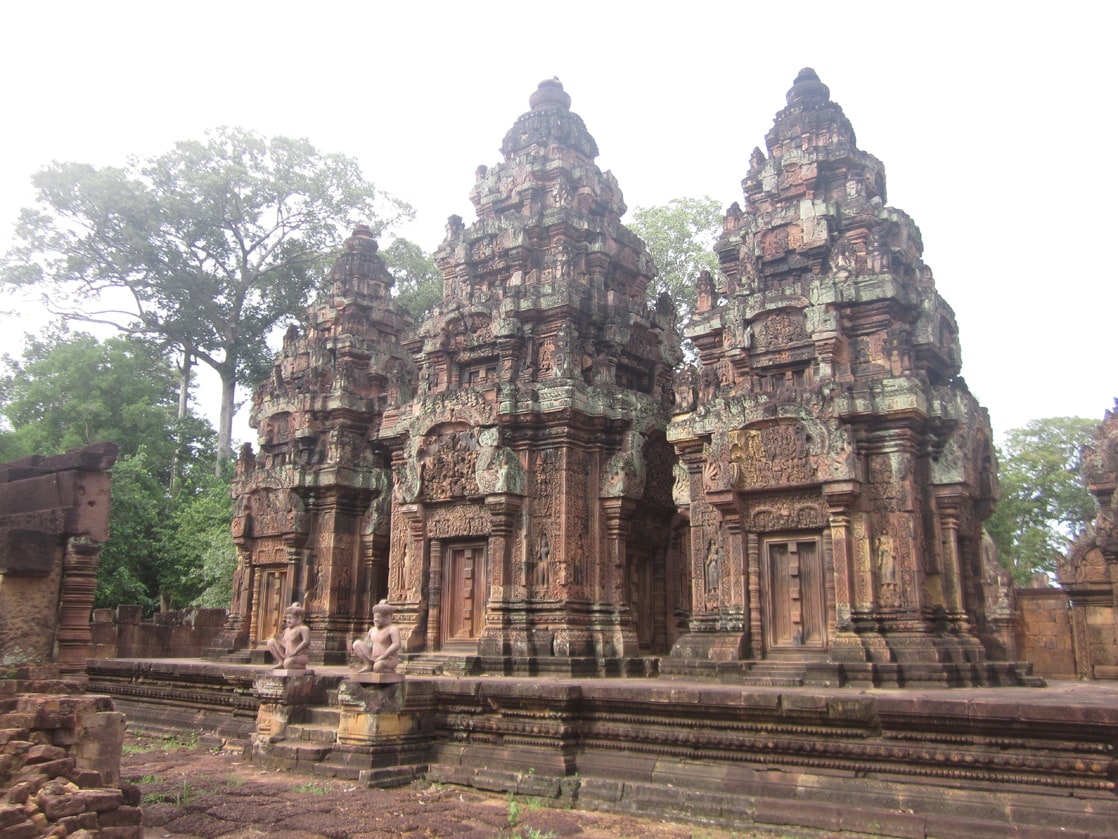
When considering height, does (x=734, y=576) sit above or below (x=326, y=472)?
below

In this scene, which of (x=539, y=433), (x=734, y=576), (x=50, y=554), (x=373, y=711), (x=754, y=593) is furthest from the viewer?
(x=539, y=433)

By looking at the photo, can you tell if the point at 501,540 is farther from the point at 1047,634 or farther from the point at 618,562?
the point at 1047,634

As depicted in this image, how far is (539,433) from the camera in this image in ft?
45.4

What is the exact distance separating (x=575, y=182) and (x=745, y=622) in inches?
334

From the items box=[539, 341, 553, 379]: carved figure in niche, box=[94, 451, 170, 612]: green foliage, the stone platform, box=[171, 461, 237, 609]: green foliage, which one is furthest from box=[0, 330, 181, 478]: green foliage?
the stone platform

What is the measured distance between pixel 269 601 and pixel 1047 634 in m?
13.7

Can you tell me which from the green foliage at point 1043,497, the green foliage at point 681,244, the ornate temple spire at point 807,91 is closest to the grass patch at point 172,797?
the ornate temple spire at point 807,91

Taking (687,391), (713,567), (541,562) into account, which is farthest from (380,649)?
(687,391)

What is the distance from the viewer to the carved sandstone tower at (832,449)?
1060cm

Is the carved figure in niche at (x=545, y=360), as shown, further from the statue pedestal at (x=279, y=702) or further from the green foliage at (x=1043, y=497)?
Result: the green foliage at (x=1043, y=497)

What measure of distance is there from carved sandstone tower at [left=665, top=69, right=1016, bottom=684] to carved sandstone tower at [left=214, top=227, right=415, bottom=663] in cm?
702

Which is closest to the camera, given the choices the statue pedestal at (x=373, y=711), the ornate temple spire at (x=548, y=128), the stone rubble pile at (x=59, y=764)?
the stone rubble pile at (x=59, y=764)

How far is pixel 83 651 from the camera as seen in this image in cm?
705

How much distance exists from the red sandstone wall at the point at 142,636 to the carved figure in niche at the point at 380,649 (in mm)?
11327
